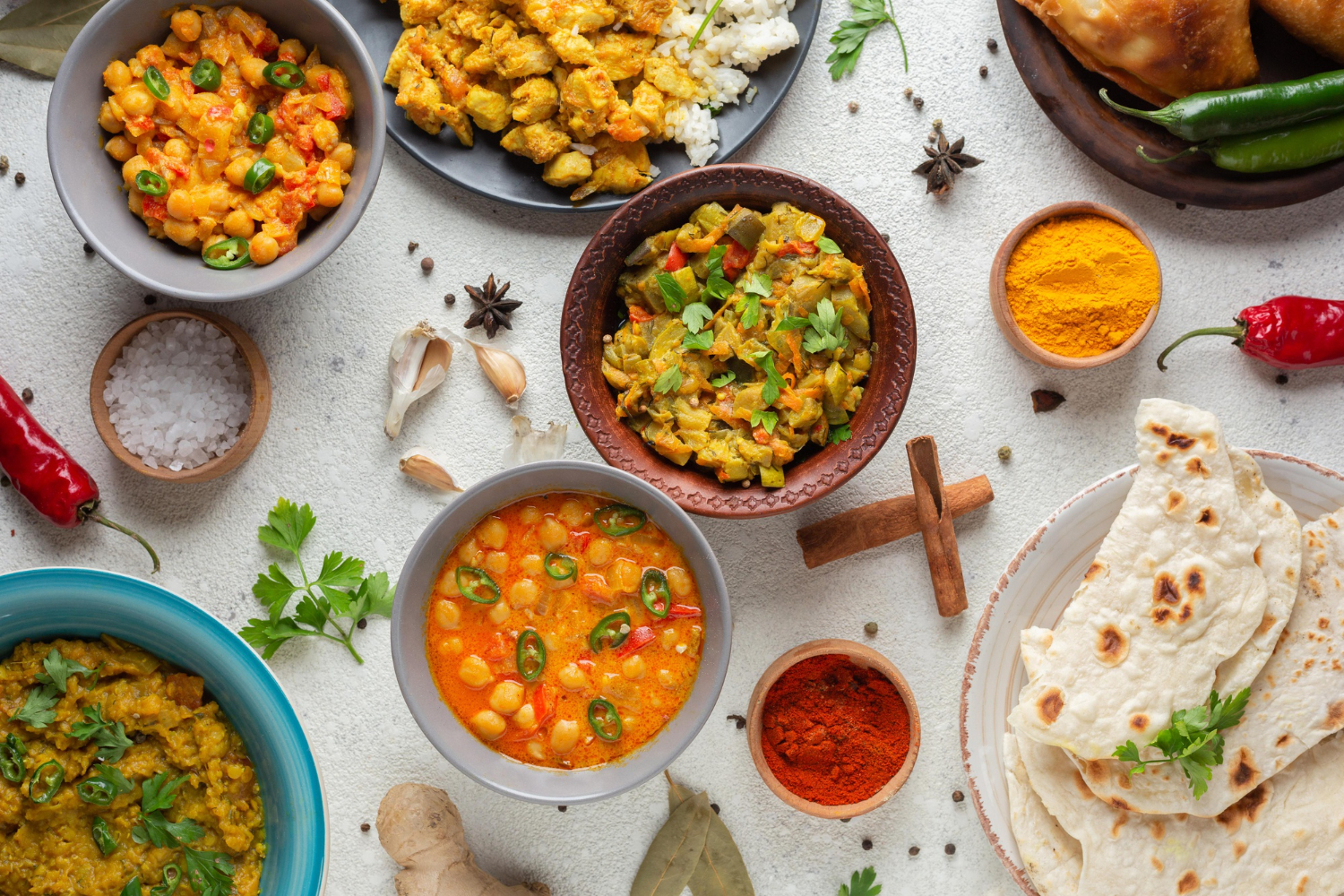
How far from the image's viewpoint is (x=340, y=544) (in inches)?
138

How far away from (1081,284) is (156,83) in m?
3.02

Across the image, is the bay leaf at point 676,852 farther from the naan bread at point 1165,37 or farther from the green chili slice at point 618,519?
the naan bread at point 1165,37

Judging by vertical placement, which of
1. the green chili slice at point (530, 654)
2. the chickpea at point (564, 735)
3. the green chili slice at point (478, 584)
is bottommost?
the chickpea at point (564, 735)

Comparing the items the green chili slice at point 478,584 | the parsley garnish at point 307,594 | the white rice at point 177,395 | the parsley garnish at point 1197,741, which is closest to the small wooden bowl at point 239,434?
the white rice at point 177,395

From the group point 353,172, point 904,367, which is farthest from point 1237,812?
point 353,172

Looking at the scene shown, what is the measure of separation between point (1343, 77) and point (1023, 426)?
1537mm

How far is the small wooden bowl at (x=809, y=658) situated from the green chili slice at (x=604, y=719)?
0.52 metres

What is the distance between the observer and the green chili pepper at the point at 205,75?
3041 millimetres

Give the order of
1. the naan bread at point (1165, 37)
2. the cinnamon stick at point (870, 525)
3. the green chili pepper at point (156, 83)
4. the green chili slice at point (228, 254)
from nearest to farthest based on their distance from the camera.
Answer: the green chili pepper at point (156, 83) → the green chili slice at point (228, 254) → the naan bread at point (1165, 37) → the cinnamon stick at point (870, 525)

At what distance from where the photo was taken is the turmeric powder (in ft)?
10.9

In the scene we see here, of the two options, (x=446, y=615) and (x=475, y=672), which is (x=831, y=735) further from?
(x=446, y=615)

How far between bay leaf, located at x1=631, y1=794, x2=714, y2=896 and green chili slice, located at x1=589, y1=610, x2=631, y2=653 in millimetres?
832

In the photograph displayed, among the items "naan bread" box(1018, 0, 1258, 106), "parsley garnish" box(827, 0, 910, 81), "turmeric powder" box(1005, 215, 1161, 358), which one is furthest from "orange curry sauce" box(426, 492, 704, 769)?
"naan bread" box(1018, 0, 1258, 106)

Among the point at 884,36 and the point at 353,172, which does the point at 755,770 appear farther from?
the point at 884,36
